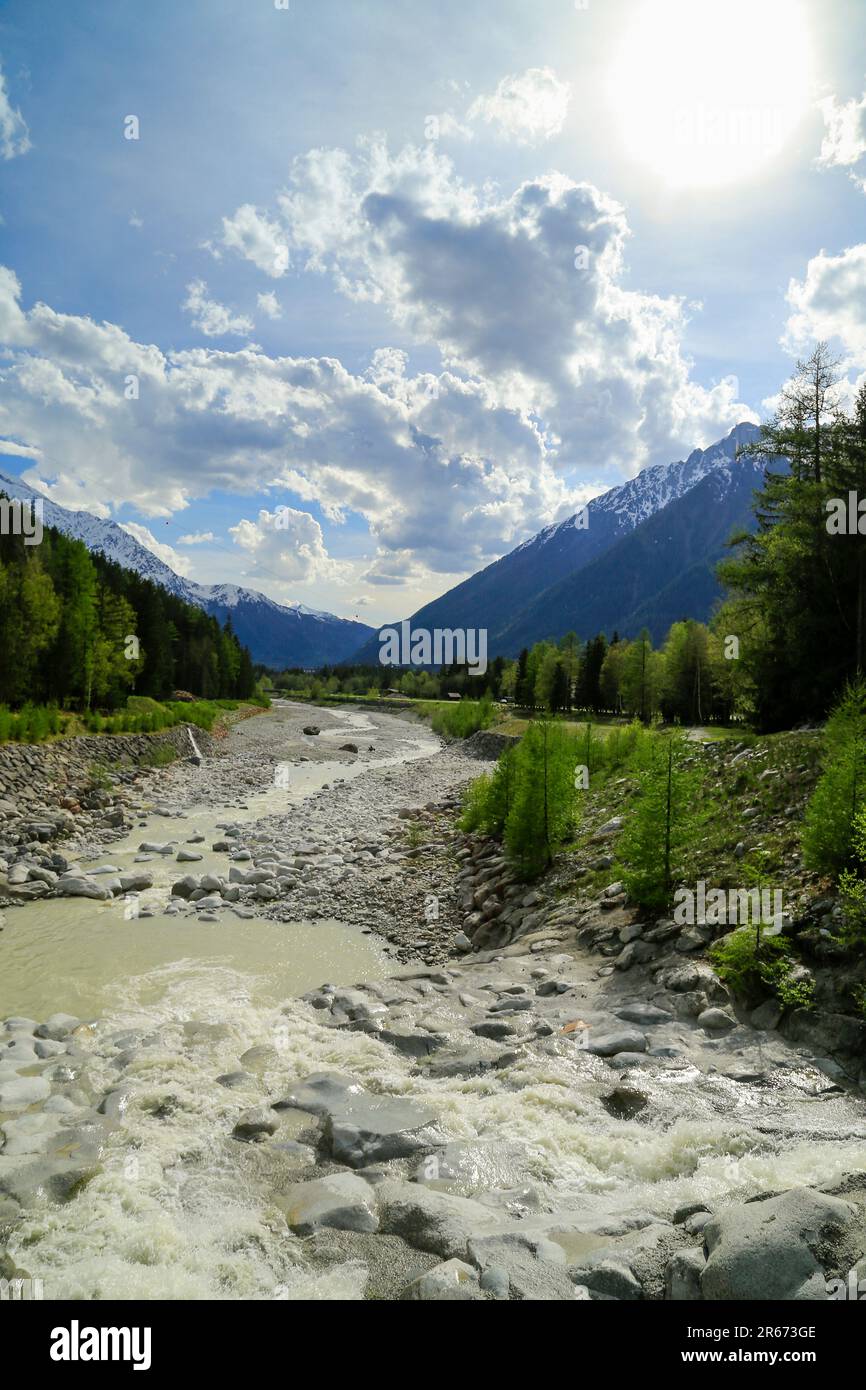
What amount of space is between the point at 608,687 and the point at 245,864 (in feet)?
255

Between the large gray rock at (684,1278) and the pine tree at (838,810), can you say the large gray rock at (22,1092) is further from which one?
the pine tree at (838,810)

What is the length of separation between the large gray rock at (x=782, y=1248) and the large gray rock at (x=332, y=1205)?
284 centimetres

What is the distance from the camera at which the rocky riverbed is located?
493cm

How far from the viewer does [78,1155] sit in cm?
655

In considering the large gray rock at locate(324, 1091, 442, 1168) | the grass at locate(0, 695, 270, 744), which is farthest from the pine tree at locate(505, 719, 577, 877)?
the grass at locate(0, 695, 270, 744)

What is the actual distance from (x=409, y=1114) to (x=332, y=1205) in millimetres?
1681

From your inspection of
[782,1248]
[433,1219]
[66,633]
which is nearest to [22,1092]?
[433,1219]

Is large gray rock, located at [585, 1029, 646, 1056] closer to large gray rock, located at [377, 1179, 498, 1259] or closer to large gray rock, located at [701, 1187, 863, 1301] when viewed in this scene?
large gray rock, located at [377, 1179, 498, 1259]

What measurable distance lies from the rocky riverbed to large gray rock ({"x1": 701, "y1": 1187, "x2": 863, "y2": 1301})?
15mm
